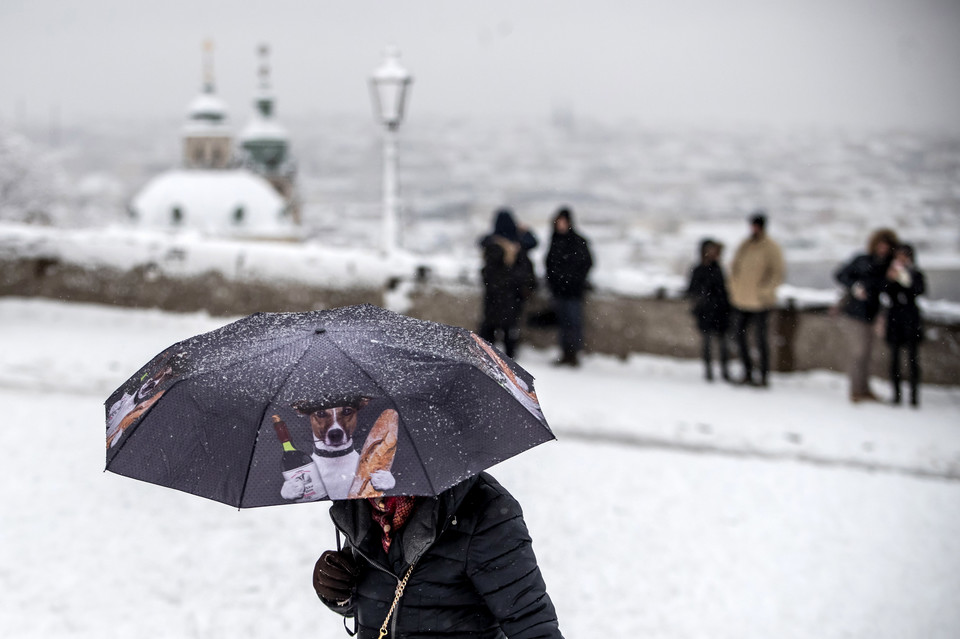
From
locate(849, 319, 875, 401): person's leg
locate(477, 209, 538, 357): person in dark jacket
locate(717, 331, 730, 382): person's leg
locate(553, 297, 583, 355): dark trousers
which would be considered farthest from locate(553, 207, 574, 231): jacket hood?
locate(849, 319, 875, 401): person's leg

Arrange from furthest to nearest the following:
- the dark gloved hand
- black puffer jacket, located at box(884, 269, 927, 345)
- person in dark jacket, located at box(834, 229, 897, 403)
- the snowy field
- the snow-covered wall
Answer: the snow-covered wall, person in dark jacket, located at box(834, 229, 897, 403), black puffer jacket, located at box(884, 269, 927, 345), the snowy field, the dark gloved hand

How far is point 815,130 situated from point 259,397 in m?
38.3

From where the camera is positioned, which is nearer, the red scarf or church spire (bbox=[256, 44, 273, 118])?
the red scarf

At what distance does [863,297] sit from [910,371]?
2.91 ft

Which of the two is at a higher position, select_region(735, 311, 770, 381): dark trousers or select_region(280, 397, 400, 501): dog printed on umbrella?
select_region(280, 397, 400, 501): dog printed on umbrella

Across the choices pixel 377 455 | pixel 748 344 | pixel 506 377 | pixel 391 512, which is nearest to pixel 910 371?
pixel 748 344

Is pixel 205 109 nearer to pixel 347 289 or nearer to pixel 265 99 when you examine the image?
pixel 265 99

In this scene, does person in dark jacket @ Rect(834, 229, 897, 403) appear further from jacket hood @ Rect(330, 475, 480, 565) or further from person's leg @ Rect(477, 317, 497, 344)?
jacket hood @ Rect(330, 475, 480, 565)

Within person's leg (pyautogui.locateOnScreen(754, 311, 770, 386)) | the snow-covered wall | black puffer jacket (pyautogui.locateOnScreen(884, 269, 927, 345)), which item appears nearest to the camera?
black puffer jacket (pyautogui.locateOnScreen(884, 269, 927, 345))

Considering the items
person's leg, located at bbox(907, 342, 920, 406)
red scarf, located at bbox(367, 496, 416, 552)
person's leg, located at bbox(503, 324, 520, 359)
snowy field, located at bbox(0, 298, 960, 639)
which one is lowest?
snowy field, located at bbox(0, 298, 960, 639)

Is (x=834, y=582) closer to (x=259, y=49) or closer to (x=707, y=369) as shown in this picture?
(x=707, y=369)

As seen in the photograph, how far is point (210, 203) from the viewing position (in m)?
64.1

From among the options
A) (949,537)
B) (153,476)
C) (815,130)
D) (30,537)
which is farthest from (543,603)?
(815,130)

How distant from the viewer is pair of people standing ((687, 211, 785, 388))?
303 inches
